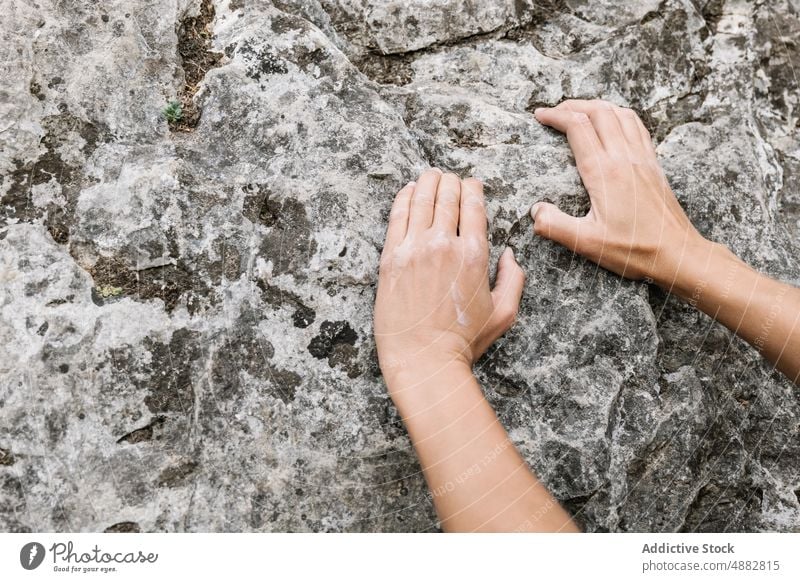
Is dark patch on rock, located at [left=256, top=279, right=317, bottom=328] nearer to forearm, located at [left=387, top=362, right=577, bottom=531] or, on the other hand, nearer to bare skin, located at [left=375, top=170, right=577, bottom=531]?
bare skin, located at [left=375, top=170, right=577, bottom=531]

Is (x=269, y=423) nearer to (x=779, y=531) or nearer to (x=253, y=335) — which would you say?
(x=253, y=335)

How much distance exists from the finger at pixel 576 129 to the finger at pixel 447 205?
47 centimetres

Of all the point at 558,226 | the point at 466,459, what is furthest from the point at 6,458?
the point at 558,226

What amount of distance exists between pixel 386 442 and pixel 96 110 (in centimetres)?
134

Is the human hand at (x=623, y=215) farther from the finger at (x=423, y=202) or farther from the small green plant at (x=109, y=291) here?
the small green plant at (x=109, y=291)

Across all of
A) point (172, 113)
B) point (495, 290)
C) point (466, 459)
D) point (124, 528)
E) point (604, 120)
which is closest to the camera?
point (466, 459)

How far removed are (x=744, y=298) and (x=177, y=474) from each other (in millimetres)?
1734

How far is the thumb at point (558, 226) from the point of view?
1.98m

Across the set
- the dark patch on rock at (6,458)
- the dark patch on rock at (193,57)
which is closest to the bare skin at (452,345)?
the dark patch on rock at (193,57)

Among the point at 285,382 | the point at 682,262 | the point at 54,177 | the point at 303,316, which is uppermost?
the point at 54,177

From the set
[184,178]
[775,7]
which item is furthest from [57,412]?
[775,7]

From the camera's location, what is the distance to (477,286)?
1.82 m

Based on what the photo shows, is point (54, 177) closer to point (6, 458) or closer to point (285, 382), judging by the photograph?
point (6, 458)

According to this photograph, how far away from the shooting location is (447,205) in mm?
1879
